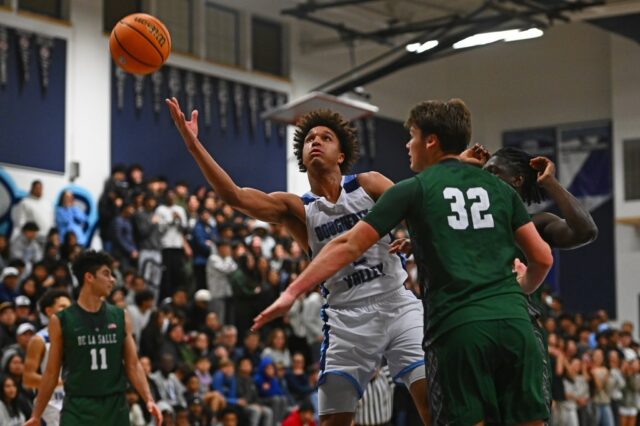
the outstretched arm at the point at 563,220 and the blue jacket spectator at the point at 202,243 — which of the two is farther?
the blue jacket spectator at the point at 202,243

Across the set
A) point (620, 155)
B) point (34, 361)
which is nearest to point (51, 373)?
point (34, 361)

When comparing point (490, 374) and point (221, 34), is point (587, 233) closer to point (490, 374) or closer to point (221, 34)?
point (490, 374)

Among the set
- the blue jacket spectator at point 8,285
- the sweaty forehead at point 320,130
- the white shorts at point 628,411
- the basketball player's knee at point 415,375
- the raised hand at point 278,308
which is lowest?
the white shorts at point 628,411

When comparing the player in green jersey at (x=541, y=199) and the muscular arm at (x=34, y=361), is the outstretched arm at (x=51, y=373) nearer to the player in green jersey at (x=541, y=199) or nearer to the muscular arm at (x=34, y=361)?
the muscular arm at (x=34, y=361)

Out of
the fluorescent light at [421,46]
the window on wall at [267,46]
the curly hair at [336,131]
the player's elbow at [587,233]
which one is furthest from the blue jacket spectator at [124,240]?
the player's elbow at [587,233]

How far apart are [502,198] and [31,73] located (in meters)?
18.8

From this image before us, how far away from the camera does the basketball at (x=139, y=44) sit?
827 cm

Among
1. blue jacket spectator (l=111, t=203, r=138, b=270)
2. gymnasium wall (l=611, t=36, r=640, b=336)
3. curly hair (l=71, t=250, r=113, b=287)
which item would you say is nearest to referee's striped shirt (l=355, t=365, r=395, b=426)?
blue jacket spectator (l=111, t=203, r=138, b=270)

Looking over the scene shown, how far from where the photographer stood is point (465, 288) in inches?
197

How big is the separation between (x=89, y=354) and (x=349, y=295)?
2483 millimetres

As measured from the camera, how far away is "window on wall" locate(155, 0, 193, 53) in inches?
1000

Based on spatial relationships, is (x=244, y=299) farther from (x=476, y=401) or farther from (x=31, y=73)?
(x=476, y=401)

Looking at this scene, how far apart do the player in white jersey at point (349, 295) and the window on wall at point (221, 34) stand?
19.7m

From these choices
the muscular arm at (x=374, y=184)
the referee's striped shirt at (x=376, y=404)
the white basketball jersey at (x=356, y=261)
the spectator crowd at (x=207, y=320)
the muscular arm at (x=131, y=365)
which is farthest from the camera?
the spectator crowd at (x=207, y=320)
